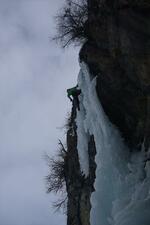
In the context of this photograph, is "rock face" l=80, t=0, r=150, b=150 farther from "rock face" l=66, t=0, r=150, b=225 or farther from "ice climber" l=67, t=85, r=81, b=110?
"ice climber" l=67, t=85, r=81, b=110

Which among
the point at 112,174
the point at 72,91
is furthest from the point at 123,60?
the point at 72,91

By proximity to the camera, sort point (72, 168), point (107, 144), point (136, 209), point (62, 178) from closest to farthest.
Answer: point (136, 209), point (107, 144), point (72, 168), point (62, 178)

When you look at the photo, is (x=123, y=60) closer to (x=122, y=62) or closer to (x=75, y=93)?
(x=122, y=62)

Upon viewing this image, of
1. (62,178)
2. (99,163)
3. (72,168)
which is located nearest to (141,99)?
(99,163)

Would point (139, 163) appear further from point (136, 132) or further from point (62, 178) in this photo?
point (62, 178)

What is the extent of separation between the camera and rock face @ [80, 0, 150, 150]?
15086mm

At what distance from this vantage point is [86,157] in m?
20.6

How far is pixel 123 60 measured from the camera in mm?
16109

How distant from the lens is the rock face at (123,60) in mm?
15086

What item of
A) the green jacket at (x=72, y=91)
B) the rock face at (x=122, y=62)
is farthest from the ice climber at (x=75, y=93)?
the rock face at (x=122, y=62)

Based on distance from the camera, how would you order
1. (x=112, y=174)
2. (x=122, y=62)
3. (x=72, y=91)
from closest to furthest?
(x=122, y=62)
(x=112, y=174)
(x=72, y=91)

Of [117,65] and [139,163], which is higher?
[117,65]

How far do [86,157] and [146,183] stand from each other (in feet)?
16.8

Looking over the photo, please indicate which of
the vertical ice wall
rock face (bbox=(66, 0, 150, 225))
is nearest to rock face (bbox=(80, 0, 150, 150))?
rock face (bbox=(66, 0, 150, 225))
